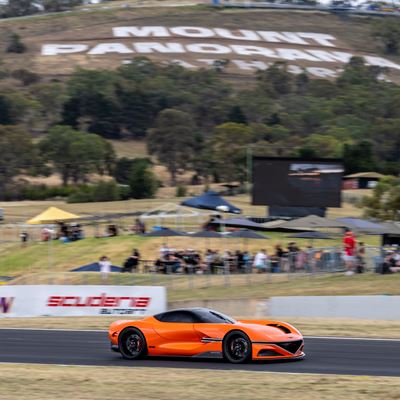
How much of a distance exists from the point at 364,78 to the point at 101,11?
213 ft

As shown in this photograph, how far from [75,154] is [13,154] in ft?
21.3

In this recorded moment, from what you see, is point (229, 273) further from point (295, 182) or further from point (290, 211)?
point (290, 211)

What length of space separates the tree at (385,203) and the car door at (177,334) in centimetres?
4221

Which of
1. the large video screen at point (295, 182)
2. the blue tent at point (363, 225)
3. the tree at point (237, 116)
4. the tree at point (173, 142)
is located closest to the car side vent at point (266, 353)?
the blue tent at point (363, 225)

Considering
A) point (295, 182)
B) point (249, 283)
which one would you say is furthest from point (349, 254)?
point (295, 182)

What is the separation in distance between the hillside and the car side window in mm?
141240

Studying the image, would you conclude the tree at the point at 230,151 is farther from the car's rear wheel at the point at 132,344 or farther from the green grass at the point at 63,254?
the car's rear wheel at the point at 132,344

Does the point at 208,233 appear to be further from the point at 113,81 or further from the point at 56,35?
the point at 56,35

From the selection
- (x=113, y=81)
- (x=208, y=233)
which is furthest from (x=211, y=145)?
(x=208, y=233)

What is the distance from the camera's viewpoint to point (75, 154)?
96250 mm

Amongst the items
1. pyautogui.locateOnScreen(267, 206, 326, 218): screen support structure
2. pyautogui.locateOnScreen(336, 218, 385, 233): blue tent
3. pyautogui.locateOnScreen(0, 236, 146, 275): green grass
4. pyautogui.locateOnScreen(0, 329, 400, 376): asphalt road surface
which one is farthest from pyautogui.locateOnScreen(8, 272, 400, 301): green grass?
pyautogui.locateOnScreen(267, 206, 326, 218): screen support structure

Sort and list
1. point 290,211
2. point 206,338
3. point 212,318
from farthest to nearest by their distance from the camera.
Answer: point 290,211 → point 212,318 → point 206,338

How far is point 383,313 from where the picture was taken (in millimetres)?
22156

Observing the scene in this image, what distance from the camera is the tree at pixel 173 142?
103m
